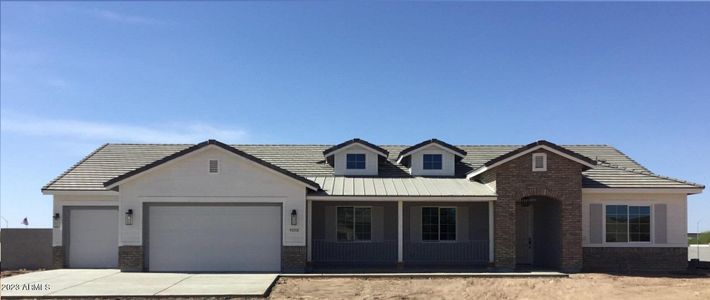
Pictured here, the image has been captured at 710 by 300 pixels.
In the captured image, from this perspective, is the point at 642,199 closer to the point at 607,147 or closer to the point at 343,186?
the point at 607,147

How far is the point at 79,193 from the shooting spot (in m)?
21.8

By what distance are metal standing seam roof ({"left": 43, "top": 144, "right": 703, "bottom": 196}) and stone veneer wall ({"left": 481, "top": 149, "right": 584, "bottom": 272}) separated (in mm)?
793

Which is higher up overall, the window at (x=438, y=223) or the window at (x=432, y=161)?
the window at (x=432, y=161)

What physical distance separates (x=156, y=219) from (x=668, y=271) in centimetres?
1661

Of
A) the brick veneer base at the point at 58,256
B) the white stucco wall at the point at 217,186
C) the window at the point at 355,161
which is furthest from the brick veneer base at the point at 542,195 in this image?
the brick veneer base at the point at 58,256

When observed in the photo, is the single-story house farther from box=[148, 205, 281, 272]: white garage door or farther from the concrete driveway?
the concrete driveway

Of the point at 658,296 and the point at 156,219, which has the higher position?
the point at 156,219

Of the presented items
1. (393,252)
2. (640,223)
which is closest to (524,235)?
(640,223)

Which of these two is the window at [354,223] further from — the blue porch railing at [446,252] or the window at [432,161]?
the window at [432,161]

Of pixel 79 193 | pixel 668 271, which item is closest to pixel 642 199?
pixel 668 271

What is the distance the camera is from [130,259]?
2000cm

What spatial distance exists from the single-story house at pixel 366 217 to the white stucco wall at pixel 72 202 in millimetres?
35

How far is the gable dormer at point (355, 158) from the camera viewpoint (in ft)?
77.5

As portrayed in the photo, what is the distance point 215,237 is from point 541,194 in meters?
10.6
